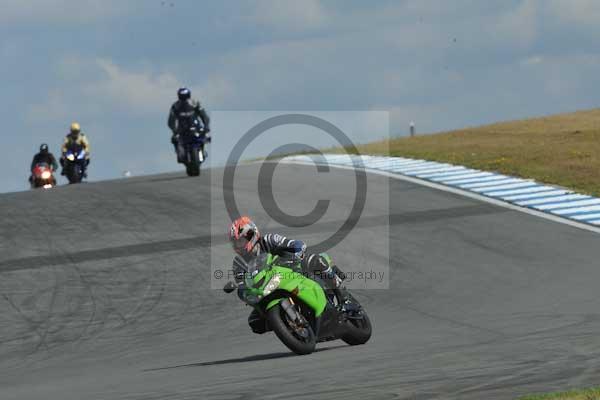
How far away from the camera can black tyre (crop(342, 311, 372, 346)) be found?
35.9 feet

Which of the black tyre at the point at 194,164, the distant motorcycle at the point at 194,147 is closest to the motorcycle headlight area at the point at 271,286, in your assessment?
the distant motorcycle at the point at 194,147

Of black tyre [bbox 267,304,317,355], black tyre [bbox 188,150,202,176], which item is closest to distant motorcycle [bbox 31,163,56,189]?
black tyre [bbox 188,150,202,176]

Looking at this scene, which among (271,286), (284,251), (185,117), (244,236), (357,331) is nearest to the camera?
(271,286)

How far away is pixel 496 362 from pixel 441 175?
18.9 meters

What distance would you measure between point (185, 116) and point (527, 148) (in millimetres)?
11237

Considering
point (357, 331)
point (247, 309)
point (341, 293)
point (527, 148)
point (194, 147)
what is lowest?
point (247, 309)

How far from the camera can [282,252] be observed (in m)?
10.6

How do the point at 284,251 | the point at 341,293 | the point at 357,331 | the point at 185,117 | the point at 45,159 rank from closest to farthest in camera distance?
the point at 284,251
the point at 341,293
the point at 357,331
the point at 185,117
the point at 45,159

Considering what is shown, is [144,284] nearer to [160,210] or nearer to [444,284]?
[444,284]

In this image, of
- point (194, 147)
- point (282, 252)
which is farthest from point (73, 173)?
point (282, 252)

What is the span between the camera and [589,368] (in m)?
8.15

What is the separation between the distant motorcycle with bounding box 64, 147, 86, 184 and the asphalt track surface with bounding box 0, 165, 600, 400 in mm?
4618

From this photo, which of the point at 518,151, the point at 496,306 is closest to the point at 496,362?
the point at 496,306

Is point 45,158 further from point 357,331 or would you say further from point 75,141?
point 357,331
